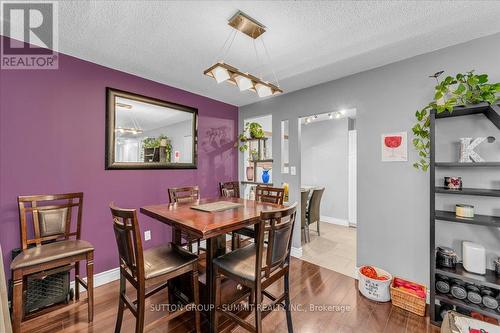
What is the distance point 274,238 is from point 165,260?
2.84 feet

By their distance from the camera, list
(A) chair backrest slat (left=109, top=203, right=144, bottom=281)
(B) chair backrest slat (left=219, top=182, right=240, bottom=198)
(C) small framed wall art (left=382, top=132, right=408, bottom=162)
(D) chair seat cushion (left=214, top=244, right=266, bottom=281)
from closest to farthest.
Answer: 1. (A) chair backrest slat (left=109, top=203, right=144, bottom=281)
2. (D) chair seat cushion (left=214, top=244, right=266, bottom=281)
3. (C) small framed wall art (left=382, top=132, right=408, bottom=162)
4. (B) chair backrest slat (left=219, top=182, right=240, bottom=198)

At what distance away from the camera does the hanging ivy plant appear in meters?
1.67

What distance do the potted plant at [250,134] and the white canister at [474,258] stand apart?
111 inches

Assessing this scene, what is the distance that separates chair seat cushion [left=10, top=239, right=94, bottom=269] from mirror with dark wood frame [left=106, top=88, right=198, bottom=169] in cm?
96

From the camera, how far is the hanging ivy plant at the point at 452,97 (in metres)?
1.67

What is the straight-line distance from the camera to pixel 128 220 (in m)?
1.40

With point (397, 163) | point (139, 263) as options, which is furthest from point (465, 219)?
point (139, 263)

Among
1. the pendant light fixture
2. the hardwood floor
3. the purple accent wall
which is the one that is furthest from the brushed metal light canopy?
the hardwood floor

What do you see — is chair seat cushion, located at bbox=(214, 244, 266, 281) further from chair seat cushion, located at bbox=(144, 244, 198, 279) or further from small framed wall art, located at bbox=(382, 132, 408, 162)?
small framed wall art, located at bbox=(382, 132, 408, 162)

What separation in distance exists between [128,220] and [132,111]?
1884 mm

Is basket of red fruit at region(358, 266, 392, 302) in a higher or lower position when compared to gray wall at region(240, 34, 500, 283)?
lower

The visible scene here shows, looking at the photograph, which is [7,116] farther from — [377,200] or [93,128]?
[377,200]

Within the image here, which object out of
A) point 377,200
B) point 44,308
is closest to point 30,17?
point 44,308

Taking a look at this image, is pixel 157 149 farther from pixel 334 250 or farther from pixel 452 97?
pixel 452 97
